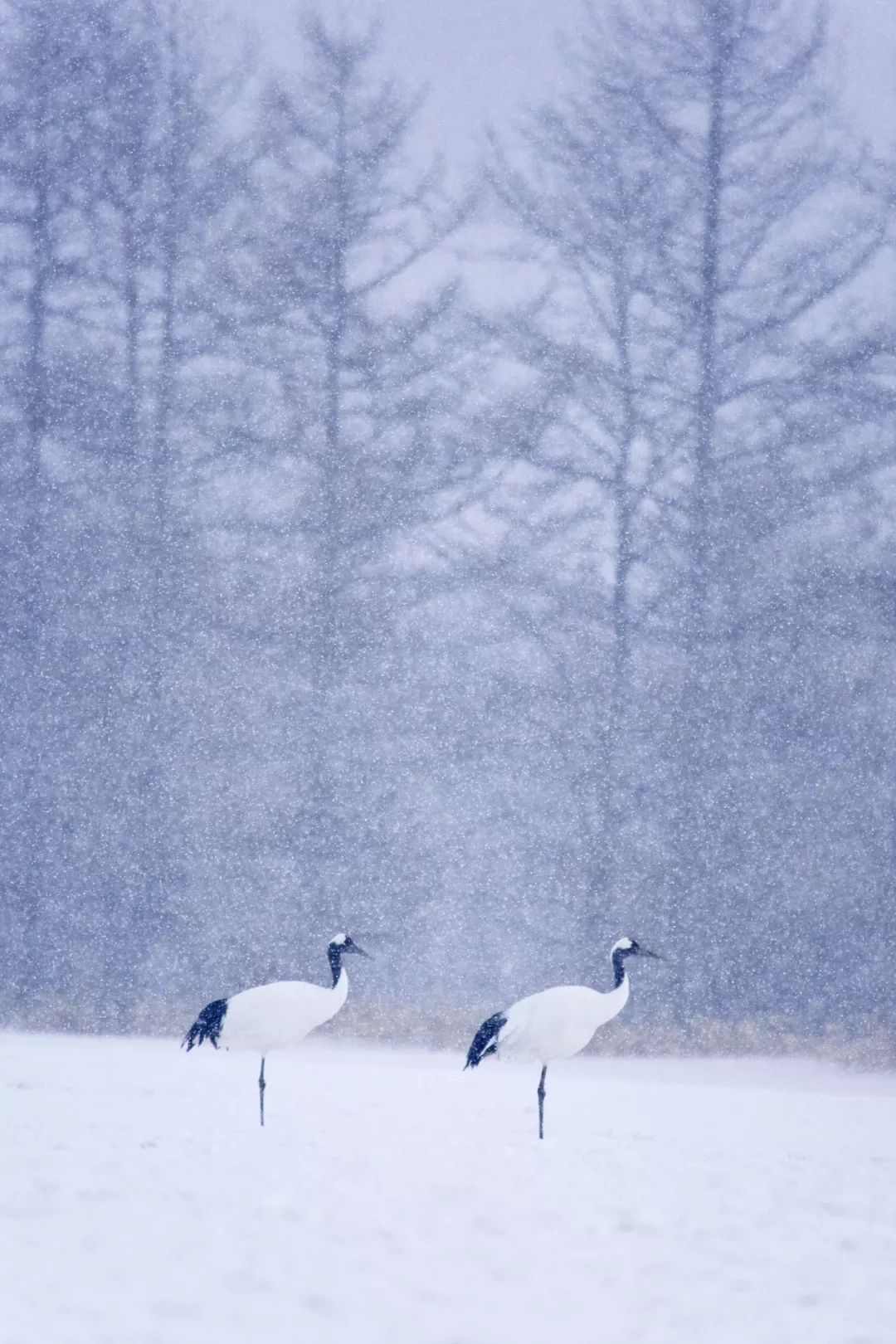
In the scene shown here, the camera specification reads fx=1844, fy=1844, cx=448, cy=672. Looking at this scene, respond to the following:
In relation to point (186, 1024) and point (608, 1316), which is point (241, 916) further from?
point (608, 1316)

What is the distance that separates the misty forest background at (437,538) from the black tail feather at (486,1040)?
831 centimetres

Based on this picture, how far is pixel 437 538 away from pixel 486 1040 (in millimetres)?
9945

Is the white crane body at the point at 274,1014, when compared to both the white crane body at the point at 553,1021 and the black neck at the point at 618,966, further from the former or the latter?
the black neck at the point at 618,966

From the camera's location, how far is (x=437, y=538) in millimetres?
21109

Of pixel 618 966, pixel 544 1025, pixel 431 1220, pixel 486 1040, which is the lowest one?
pixel 431 1220

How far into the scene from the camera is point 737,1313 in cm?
695

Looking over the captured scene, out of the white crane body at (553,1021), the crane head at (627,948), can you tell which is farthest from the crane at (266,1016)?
the crane head at (627,948)

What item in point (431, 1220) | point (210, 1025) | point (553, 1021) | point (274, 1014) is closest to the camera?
point (431, 1220)

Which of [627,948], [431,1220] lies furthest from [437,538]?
[431,1220]

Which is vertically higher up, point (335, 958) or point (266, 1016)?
point (335, 958)

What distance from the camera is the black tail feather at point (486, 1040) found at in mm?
11914

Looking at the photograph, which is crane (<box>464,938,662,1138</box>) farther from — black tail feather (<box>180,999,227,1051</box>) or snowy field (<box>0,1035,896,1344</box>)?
black tail feather (<box>180,999,227,1051</box>)

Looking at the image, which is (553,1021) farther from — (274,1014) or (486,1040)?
(274,1014)

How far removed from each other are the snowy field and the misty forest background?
6.44 m
